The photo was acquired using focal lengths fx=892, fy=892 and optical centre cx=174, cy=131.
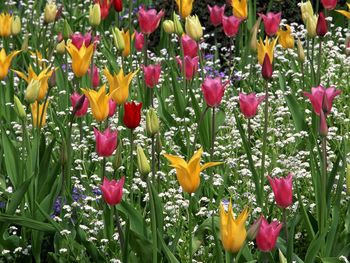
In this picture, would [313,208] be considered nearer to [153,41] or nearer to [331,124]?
[331,124]

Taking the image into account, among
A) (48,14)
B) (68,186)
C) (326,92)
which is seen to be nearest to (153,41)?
(48,14)

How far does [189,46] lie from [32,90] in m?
0.95

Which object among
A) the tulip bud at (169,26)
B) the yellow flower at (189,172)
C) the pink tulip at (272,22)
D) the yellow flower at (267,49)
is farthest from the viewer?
the tulip bud at (169,26)

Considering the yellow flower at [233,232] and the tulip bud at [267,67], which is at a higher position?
the tulip bud at [267,67]

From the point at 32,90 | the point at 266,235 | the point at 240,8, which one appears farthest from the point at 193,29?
the point at 266,235

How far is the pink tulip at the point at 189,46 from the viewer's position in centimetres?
382

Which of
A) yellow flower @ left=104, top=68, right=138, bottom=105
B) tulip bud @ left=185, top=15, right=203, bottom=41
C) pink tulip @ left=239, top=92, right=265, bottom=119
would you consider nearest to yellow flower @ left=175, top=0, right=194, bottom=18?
tulip bud @ left=185, top=15, right=203, bottom=41

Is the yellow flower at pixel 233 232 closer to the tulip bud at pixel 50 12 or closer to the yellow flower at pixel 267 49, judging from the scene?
the yellow flower at pixel 267 49

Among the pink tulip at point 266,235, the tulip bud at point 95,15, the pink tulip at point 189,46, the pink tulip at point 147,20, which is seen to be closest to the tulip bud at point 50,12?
the tulip bud at point 95,15

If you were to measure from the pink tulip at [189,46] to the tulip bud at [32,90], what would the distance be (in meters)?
0.92

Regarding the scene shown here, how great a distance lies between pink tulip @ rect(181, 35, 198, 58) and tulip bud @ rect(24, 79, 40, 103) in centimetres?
92

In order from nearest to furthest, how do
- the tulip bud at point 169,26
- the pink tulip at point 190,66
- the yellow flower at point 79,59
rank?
the yellow flower at point 79,59
the pink tulip at point 190,66
the tulip bud at point 169,26

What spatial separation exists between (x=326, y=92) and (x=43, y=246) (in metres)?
1.22

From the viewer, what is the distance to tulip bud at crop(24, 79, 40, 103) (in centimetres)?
308
